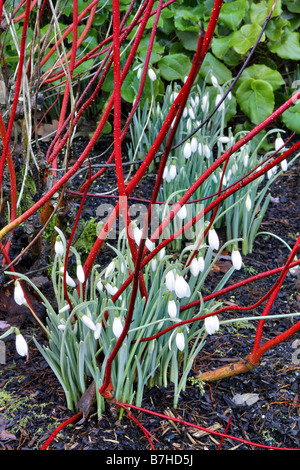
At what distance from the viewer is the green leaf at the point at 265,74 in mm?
3340

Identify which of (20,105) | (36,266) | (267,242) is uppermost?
(20,105)

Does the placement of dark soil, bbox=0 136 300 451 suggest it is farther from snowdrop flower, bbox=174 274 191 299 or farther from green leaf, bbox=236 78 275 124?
green leaf, bbox=236 78 275 124

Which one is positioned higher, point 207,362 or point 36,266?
point 36,266

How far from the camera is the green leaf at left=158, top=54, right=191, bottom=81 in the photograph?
10.9ft

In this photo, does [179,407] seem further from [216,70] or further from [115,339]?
[216,70]

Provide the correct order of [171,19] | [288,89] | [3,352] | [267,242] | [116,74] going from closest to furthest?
[116,74] < [3,352] < [267,242] < [171,19] < [288,89]

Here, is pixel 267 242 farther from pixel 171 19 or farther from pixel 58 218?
pixel 171 19

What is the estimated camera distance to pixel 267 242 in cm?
267

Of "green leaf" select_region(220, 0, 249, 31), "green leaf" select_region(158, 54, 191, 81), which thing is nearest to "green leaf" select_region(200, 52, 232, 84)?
"green leaf" select_region(158, 54, 191, 81)

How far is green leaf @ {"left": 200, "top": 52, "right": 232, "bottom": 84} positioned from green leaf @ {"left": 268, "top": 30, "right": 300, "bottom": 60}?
0.47m

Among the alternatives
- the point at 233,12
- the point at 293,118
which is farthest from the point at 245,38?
the point at 293,118

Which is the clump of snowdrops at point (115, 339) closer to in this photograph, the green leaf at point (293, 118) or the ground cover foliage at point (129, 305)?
the ground cover foliage at point (129, 305)

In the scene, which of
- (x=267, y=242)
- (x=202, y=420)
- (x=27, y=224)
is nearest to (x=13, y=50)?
(x=27, y=224)
